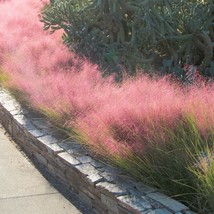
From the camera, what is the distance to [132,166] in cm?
455

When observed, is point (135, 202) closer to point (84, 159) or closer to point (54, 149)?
point (84, 159)

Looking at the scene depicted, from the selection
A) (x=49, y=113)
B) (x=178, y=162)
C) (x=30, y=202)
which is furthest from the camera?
(x=49, y=113)

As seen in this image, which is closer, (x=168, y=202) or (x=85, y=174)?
(x=168, y=202)

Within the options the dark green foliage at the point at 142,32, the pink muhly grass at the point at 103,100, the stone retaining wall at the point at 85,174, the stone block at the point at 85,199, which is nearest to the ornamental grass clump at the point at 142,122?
the pink muhly grass at the point at 103,100

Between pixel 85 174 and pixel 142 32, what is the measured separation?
131 inches

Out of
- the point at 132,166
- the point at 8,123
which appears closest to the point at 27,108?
the point at 8,123

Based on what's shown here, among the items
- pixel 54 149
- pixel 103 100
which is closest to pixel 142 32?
pixel 103 100

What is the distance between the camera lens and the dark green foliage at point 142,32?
7.51 metres

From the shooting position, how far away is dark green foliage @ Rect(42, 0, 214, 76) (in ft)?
24.6

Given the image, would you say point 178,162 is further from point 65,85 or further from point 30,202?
point 65,85

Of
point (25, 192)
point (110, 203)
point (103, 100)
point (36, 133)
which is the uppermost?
point (103, 100)

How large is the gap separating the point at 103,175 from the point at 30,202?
0.80 meters

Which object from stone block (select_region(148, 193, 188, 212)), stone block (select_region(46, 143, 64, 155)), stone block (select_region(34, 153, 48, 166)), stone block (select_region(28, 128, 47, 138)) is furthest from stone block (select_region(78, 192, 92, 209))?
stone block (select_region(28, 128, 47, 138))

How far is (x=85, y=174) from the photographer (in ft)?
15.5
